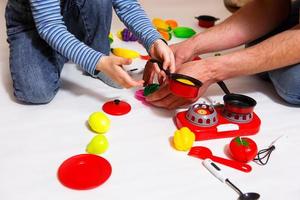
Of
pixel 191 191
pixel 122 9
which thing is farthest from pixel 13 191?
pixel 122 9

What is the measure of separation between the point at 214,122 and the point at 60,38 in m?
0.42

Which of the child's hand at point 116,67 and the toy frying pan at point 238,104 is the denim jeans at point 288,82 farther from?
the child's hand at point 116,67

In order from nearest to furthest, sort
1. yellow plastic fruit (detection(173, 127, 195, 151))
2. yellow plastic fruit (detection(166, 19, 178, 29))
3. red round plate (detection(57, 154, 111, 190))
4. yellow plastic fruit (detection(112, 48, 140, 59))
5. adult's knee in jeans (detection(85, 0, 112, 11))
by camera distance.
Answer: red round plate (detection(57, 154, 111, 190)) → yellow plastic fruit (detection(173, 127, 195, 151)) → adult's knee in jeans (detection(85, 0, 112, 11)) → yellow plastic fruit (detection(112, 48, 140, 59)) → yellow plastic fruit (detection(166, 19, 178, 29))

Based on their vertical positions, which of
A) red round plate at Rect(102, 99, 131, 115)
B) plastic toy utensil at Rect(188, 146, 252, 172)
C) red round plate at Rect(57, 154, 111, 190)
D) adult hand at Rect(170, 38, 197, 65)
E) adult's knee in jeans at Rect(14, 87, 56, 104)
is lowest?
adult's knee in jeans at Rect(14, 87, 56, 104)

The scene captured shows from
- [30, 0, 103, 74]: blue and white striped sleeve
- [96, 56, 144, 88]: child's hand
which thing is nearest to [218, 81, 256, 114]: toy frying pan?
[96, 56, 144, 88]: child's hand

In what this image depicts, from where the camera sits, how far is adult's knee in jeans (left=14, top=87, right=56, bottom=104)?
3.15ft

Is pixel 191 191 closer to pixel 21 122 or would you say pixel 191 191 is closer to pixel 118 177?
pixel 118 177

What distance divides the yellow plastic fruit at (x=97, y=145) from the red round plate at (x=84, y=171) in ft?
0.08

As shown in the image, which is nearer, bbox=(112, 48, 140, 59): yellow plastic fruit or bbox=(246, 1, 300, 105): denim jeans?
bbox=(246, 1, 300, 105): denim jeans

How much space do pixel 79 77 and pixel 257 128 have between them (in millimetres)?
546

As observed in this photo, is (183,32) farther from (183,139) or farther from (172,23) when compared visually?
(183,139)

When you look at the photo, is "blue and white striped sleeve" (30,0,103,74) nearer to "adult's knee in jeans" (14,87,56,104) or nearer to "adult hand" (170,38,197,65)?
"adult's knee in jeans" (14,87,56,104)

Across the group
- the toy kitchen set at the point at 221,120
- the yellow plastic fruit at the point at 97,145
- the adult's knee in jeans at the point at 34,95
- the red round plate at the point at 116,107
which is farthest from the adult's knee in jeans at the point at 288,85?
the adult's knee in jeans at the point at 34,95

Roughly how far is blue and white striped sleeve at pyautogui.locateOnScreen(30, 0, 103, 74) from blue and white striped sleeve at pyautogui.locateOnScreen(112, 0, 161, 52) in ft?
0.54
